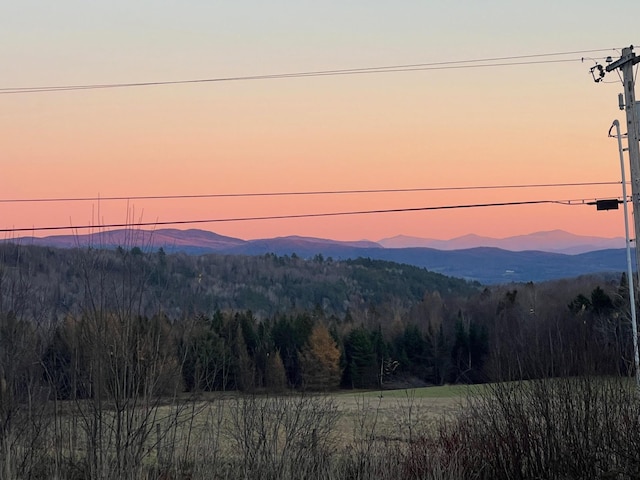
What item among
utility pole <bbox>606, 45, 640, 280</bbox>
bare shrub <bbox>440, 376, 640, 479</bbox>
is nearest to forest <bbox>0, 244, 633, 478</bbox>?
bare shrub <bbox>440, 376, 640, 479</bbox>

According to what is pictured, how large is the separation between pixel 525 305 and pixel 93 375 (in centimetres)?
8952

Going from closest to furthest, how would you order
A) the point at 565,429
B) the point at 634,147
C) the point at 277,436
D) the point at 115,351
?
the point at 115,351
the point at 565,429
the point at 277,436
the point at 634,147

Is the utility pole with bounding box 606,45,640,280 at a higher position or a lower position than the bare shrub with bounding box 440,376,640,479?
higher

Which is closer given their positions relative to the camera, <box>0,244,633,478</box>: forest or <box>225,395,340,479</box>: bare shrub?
<box>0,244,633,478</box>: forest

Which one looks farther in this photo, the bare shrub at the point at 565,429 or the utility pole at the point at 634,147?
the utility pole at the point at 634,147

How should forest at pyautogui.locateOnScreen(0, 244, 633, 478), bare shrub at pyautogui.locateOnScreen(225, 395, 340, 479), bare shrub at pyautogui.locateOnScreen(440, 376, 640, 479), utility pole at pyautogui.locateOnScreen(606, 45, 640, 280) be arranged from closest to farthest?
forest at pyautogui.locateOnScreen(0, 244, 633, 478), bare shrub at pyautogui.locateOnScreen(440, 376, 640, 479), bare shrub at pyautogui.locateOnScreen(225, 395, 340, 479), utility pole at pyautogui.locateOnScreen(606, 45, 640, 280)

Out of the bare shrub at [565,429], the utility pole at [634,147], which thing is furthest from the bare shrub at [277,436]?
the utility pole at [634,147]

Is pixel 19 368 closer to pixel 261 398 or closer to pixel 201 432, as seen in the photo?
pixel 201 432

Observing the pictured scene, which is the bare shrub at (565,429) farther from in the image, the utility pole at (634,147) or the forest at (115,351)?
the utility pole at (634,147)

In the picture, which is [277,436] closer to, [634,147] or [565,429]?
[565,429]

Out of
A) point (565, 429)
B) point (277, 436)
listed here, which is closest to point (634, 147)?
point (565, 429)

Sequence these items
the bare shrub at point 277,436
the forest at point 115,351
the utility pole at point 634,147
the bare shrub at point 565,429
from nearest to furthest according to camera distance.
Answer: the forest at point 115,351, the bare shrub at point 565,429, the bare shrub at point 277,436, the utility pole at point 634,147

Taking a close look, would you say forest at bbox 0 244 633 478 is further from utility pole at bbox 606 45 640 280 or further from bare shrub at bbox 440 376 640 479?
utility pole at bbox 606 45 640 280

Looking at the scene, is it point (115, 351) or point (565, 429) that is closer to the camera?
point (115, 351)
